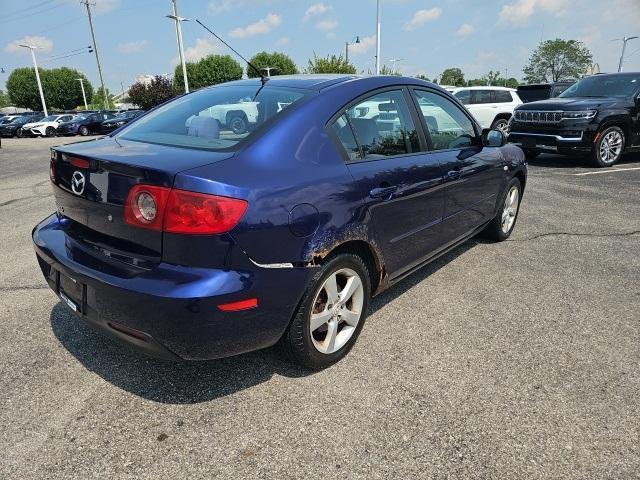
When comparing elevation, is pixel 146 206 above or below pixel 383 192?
above

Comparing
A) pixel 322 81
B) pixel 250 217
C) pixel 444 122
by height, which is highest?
pixel 322 81

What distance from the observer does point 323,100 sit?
2713mm

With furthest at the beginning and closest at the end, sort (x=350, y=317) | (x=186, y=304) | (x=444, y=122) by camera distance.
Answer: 1. (x=444, y=122)
2. (x=350, y=317)
3. (x=186, y=304)

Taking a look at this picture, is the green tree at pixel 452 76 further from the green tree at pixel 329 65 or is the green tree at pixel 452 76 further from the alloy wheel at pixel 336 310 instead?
the alloy wheel at pixel 336 310

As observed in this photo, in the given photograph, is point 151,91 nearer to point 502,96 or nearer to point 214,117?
point 502,96

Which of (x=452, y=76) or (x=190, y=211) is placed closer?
(x=190, y=211)

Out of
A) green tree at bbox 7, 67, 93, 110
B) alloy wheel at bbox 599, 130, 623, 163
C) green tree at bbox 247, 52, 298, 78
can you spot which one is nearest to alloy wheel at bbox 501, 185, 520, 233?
alloy wheel at bbox 599, 130, 623, 163

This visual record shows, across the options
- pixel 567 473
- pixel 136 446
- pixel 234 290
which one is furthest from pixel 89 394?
pixel 567 473

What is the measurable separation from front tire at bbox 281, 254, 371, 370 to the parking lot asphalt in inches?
5.3

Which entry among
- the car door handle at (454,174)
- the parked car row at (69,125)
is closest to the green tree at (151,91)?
the parked car row at (69,125)

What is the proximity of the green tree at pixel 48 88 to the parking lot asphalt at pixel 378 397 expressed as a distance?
300 feet

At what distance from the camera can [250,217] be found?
215 centimetres

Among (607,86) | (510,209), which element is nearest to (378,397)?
(510,209)

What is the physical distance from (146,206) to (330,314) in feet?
3.74
